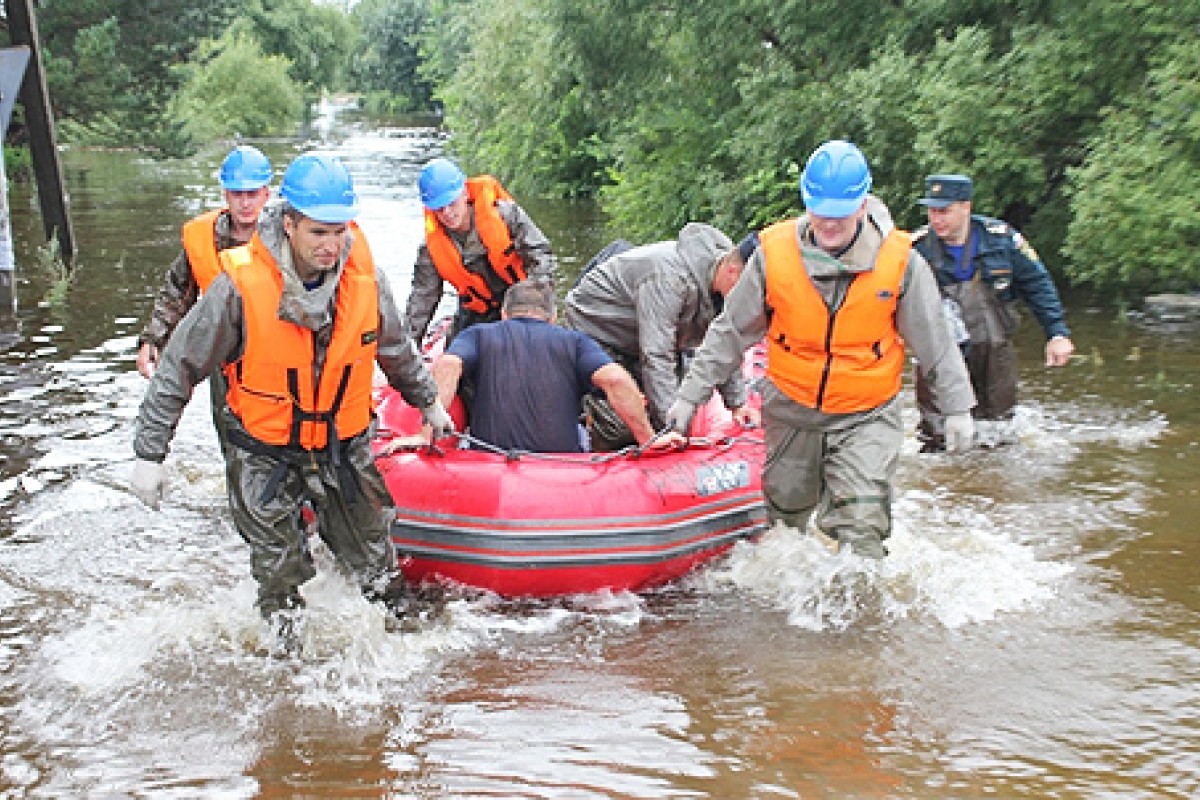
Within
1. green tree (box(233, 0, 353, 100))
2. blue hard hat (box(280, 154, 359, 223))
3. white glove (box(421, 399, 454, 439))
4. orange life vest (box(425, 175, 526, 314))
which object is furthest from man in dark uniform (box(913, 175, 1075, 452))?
green tree (box(233, 0, 353, 100))

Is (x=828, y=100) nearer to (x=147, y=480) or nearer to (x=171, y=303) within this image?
(x=171, y=303)

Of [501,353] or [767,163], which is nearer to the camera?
[501,353]

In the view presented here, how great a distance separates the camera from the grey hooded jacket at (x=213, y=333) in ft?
15.3

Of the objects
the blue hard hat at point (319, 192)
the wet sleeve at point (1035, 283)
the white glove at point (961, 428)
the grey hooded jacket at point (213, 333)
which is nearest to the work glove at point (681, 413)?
the white glove at point (961, 428)

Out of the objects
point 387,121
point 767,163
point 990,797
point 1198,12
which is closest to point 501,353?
point 990,797

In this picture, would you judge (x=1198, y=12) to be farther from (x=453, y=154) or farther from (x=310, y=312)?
(x=453, y=154)

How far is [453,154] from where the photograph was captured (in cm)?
3591

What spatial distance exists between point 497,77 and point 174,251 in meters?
9.97

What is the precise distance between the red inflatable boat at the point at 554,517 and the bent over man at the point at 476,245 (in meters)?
1.94

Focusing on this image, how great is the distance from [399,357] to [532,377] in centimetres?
86

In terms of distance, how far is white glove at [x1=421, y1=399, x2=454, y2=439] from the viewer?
17.9 feet

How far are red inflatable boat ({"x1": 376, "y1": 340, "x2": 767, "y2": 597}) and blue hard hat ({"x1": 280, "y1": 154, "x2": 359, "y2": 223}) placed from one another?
1.49 metres

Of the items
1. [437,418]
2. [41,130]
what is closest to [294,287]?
[437,418]

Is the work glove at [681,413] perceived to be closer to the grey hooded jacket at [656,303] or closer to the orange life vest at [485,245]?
the grey hooded jacket at [656,303]
